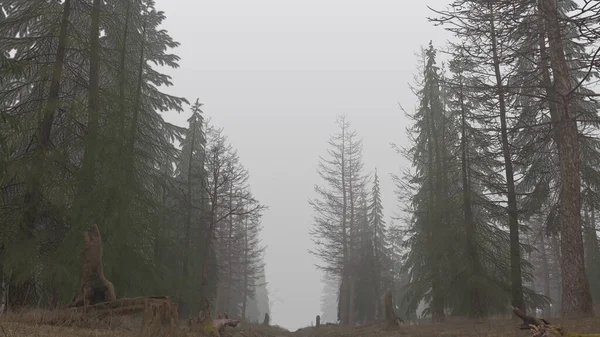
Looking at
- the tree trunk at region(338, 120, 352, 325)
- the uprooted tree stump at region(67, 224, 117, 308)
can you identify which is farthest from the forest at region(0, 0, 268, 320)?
the tree trunk at region(338, 120, 352, 325)

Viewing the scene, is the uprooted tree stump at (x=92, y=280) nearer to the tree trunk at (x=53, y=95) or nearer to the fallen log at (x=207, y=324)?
the fallen log at (x=207, y=324)

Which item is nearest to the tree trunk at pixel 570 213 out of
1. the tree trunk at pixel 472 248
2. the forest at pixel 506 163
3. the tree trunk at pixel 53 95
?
the forest at pixel 506 163

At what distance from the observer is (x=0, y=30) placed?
11.7 m

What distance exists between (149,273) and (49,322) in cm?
586

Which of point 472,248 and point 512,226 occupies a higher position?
point 512,226

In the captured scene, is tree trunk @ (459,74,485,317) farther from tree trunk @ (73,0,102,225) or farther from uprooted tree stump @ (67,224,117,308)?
uprooted tree stump @ (67,224,117,308)

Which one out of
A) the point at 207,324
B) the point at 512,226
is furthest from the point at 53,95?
the point at 512,226

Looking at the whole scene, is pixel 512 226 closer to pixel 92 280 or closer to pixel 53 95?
pixel 92 280

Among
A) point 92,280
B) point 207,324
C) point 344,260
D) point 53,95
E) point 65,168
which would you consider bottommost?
point 207,324

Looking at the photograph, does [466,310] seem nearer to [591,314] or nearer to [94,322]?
[591,314]

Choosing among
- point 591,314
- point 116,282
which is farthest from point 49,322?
point 591,314

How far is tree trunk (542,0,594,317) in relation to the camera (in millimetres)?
10328

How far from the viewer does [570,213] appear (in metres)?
10.8

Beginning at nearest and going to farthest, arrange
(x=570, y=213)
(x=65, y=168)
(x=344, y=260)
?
1. (x=570, y=213)
2. (x=65, y=168)
3. (x=344, y=260)
